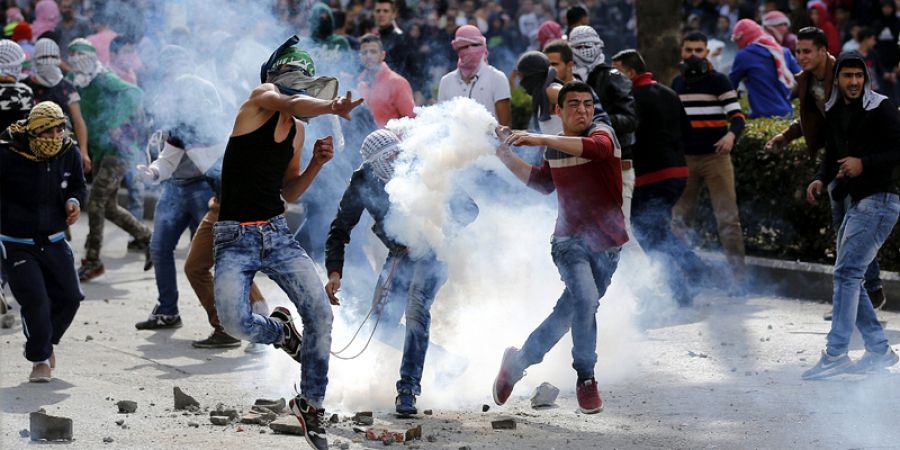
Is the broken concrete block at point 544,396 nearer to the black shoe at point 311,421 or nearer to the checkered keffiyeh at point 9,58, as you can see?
the black shoe at point 311,421

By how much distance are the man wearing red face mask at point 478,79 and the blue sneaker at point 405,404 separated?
11.6 ft

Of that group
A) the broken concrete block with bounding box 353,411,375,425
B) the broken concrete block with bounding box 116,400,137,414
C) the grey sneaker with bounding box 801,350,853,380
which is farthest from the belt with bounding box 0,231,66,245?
the grey sneaker with bounding box 801,350,853,380

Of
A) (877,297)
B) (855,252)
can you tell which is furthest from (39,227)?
(877,297)

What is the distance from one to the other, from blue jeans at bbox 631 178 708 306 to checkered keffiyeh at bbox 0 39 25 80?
15.3 feet

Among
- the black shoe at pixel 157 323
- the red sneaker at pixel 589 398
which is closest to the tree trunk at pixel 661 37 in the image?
the black shoe at pixel 157 323

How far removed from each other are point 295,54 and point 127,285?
5705 millimetres

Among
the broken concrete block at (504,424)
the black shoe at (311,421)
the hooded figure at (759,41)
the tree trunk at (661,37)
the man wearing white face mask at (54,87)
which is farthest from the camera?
the tree trunk at (661,37)

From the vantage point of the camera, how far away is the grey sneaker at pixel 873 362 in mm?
7359

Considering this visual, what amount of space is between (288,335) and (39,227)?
2.13m

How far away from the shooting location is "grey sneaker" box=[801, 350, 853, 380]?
7.30 metres

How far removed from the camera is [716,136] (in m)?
10.1

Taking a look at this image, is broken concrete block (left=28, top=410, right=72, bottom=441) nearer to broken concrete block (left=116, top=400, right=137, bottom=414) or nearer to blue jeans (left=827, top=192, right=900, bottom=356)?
broken concrete block (left=116, top=400, right=137, bottom=414)

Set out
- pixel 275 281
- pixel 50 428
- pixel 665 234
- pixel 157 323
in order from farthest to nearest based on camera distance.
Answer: pixel 665 234 → pixel 157 323 → pixel 50 428 → pixel 275 281

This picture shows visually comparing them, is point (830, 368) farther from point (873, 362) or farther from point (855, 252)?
point (855, 252)
